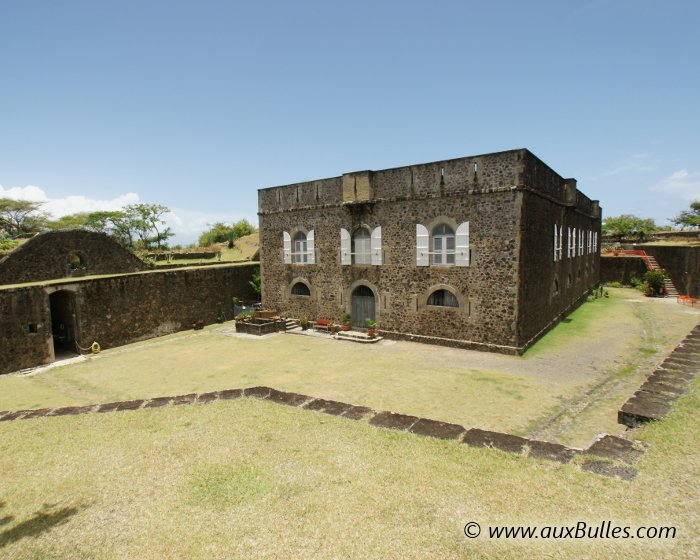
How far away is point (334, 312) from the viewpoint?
1719 cm

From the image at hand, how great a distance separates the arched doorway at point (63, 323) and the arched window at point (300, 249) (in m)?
8.89

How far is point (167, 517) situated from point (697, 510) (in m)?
5.66

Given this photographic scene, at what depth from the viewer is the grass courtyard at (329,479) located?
13.1 feet

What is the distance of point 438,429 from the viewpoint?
6.46 meters

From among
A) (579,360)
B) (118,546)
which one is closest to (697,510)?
(118,546)

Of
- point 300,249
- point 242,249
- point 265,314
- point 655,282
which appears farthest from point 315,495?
point 242,249

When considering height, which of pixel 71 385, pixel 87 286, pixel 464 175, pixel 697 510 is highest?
pixel 464 175

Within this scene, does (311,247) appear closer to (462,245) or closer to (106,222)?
(462,245)

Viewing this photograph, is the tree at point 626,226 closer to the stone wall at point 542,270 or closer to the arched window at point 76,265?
the stone wall at point 542,270

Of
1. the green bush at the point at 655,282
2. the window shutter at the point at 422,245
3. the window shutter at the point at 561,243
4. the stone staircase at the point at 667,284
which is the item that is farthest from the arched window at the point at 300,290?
the stone staircase at the point at 667,284

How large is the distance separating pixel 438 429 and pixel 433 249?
883cm

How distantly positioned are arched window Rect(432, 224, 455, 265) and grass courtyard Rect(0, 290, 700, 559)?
509 centimetres

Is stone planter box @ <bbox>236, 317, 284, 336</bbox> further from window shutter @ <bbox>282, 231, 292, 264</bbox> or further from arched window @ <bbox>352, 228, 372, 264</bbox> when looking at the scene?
arched window @ <bbox>352, 228, 372, 264</bbox>

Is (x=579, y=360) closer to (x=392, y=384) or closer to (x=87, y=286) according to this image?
(x=392, y=384)
